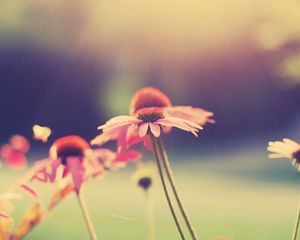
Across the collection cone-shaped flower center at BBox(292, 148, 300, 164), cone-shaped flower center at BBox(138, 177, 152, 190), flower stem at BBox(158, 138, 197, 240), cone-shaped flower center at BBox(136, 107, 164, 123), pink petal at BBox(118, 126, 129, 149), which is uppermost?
cone-shaped flower center at BBox(138, 177, 152, 190)

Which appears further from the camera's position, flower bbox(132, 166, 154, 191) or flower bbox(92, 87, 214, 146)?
flower bbox(132, 166, 154, 191)

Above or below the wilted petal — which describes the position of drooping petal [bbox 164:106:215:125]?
above

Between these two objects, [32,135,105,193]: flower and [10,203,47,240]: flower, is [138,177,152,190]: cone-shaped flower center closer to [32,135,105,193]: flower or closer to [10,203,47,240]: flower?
[32,135,105,193]: flower

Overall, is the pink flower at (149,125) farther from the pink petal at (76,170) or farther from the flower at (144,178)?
the flower at (144,178)

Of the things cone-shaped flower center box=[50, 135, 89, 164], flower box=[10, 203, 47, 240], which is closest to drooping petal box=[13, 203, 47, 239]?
flower box=[10, 203, 47, 240]

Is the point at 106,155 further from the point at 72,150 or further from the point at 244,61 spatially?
the point at 244,61

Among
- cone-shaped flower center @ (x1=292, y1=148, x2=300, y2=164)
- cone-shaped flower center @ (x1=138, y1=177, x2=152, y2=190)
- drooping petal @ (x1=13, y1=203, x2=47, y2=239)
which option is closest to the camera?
drooping petal @ (x1=13, y1=203, x2=47, y2=239)

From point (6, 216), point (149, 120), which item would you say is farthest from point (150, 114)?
point (6, 216)
